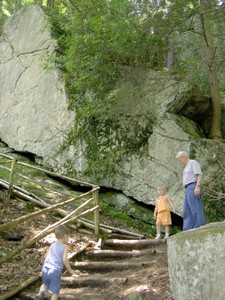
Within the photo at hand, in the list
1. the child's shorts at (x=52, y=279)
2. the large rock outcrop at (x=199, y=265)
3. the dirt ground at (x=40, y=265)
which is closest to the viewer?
the large rock outcrop at (x=199, y=265)

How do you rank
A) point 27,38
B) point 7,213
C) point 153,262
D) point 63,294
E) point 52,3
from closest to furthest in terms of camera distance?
point 63,294 → point 153,262 → point 7,213 → point 27,38 → point 52,3

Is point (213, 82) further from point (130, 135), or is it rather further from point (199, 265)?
point (199, 265)

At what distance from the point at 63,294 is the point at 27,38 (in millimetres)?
11307

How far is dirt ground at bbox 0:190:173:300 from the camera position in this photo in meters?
4.96

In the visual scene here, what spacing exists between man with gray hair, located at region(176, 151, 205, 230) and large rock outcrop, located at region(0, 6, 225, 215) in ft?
7.10

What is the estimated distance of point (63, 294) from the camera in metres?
5.23

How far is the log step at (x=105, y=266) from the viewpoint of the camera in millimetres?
6219

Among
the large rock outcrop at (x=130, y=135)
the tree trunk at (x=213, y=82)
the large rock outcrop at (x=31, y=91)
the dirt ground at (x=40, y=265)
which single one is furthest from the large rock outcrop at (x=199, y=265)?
the large rock outcrop at (x=31, y=91)

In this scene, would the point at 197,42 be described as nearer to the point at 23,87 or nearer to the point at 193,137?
the point at 193,137

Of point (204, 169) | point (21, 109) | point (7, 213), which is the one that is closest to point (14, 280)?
point (7, 213)

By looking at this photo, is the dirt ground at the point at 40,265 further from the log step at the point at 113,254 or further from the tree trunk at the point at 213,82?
the tree trunk at the point at 213,82

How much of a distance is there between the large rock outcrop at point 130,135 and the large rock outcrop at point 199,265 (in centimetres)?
556

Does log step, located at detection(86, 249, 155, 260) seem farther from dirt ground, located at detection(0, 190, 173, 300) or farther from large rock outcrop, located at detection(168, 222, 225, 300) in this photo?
large rock outcrop, located at detection(168, 222, 225, 300)

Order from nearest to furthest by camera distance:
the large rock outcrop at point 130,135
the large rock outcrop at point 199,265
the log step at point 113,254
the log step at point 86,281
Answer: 1. the large rock outcrop at point 199,265
2. the log step at point 86,281
3. the log step at point 113,254
4. the large rock outcrop at point 130,135
